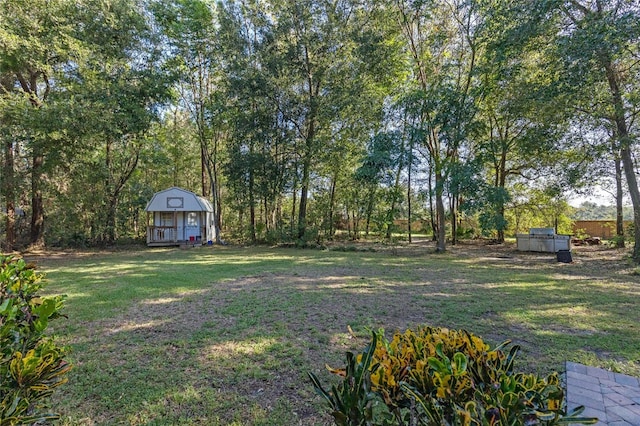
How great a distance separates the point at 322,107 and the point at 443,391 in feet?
41.7

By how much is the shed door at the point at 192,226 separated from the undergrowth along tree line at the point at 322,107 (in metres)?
1.08

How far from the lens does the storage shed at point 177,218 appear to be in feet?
47.5

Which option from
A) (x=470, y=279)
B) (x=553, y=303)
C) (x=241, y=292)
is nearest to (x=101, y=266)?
(x=241, y=292)

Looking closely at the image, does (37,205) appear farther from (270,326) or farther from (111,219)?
(270,326)

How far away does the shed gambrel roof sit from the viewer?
14430 mm

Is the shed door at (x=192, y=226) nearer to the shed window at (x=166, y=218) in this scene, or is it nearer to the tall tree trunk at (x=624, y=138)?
the shed window at (x=166, y=218)

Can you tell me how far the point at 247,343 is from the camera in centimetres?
314

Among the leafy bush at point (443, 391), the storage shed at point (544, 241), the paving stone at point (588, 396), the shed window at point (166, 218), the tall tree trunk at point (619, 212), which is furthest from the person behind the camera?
the shed window at point (166, 218)

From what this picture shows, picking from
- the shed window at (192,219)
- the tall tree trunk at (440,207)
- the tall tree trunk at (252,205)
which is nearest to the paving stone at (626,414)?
the tall tree trunk at (440,207)

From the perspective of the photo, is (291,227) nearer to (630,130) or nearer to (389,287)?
(389,287)

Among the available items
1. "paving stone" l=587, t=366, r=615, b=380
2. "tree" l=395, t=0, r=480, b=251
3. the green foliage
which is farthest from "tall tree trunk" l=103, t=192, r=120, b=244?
"paving stone" l=587, t=366, r=615, b=380

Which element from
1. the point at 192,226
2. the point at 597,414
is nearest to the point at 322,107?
the point at 192,226

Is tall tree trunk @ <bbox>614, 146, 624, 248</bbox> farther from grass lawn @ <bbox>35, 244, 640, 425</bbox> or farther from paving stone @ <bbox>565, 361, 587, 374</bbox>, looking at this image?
paving stone @ <bbox>565, 361, 587, 374</bbox>

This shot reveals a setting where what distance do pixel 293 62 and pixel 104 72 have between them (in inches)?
269
